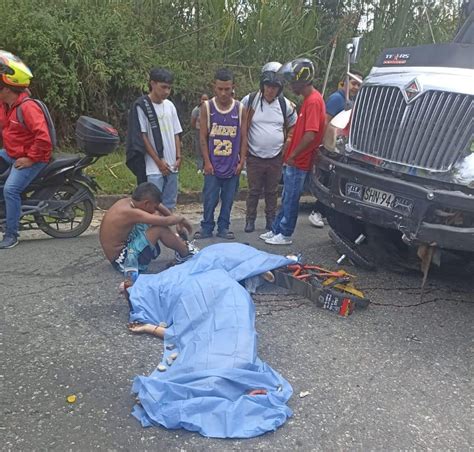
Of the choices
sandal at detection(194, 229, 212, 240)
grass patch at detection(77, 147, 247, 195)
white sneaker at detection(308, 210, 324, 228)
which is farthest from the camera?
grass patch at detection(77, 147, 247, 195)

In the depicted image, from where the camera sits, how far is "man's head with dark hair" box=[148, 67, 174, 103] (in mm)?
4883

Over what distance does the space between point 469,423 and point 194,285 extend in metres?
1.70

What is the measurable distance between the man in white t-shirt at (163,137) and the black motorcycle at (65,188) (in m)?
0.48

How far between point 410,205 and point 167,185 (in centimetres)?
253

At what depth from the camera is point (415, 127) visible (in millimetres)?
3768

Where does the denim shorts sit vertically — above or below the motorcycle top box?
below

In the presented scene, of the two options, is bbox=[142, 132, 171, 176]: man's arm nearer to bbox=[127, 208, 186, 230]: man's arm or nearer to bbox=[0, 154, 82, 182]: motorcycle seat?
bbox=[0, 154, 82, 182]: motorcycle seat

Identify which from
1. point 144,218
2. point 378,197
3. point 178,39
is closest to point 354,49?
point 378,197

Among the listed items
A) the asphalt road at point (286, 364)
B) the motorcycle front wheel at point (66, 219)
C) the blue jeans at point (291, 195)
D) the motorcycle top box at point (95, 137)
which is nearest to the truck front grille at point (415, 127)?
the blue jeans at point (291, 195)

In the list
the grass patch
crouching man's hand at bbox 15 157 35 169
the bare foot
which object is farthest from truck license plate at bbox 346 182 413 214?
the grass patch

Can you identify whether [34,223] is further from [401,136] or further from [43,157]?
[401,136]

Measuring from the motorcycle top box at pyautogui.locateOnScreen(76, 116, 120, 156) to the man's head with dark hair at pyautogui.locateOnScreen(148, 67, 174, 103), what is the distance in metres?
0.60

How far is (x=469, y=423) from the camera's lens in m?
2.67

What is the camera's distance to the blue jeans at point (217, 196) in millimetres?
5457
